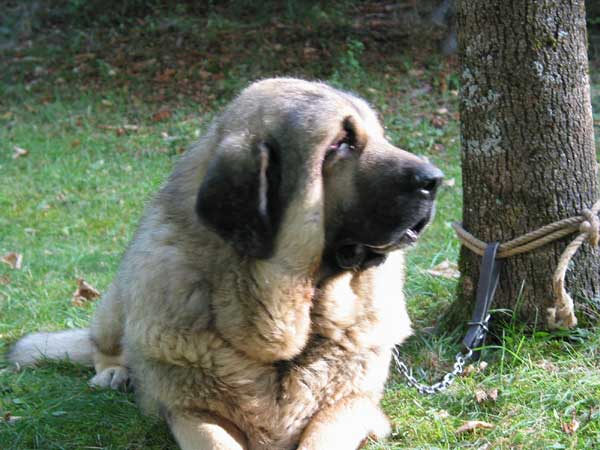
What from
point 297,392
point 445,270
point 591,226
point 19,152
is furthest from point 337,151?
point 19,152

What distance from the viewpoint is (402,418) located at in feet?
11.4

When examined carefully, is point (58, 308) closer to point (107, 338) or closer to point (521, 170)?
point (107, 338)

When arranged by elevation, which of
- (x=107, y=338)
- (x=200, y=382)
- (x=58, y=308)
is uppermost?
(x=200, y=382)

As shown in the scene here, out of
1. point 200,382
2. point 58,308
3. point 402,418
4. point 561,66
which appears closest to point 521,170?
point 561,66

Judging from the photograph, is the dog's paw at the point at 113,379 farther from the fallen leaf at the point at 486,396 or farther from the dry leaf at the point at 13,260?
the dry leaf at the point at 13,260

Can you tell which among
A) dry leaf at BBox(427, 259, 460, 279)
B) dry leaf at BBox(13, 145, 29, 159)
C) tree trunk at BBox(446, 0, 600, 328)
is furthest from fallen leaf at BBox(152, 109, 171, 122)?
tree trunk at BBox(446, 0, 600, 328)

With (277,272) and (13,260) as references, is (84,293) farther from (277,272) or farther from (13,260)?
(277,272)

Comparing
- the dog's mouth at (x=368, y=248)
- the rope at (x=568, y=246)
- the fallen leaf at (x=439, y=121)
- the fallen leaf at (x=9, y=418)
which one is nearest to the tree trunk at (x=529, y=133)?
the rope at (x=568, y=246)

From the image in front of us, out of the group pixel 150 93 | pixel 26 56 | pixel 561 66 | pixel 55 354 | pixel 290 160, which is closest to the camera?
pixel 290 160

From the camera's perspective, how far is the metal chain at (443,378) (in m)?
3.64

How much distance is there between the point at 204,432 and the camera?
10.0 feet

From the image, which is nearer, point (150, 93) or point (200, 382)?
point (200, 382)

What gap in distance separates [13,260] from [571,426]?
471 cm

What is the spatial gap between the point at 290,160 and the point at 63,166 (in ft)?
22.9
